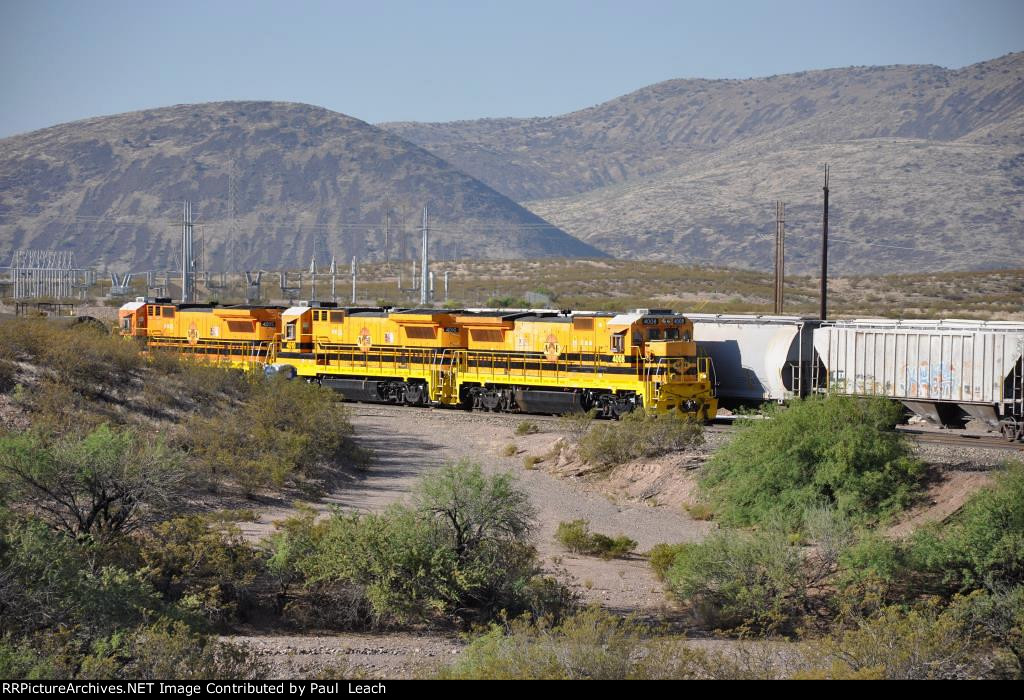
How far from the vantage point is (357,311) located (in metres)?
36.6

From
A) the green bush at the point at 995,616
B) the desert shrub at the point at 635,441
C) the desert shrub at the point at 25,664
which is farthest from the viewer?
the desert shrub at the point at 635,441

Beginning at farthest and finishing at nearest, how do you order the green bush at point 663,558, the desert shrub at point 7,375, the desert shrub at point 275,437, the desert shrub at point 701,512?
the desert shrub at point 7,375 → the desert shrub at point 275,437 → the desert shrub at point 701,512 → the green bush at point 663,558

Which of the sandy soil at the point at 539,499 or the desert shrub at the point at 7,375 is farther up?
the desert shrub at the point at 7,375

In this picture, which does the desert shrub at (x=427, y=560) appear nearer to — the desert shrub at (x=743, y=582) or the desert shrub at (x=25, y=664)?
the desert shrub at (x=743, y=582)

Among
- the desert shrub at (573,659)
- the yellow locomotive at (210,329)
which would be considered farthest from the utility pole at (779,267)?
the desert shrub at (573,659)

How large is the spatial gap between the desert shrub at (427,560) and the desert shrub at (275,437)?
671 centimetres

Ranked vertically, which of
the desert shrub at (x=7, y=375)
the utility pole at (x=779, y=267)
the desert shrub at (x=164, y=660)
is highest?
the utility pole at (x=779, y=267)

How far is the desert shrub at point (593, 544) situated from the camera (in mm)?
18266

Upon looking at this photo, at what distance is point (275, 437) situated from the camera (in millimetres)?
24484

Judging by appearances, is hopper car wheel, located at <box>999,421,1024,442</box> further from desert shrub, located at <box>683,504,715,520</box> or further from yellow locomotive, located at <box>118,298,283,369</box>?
yellow locomotive, located at <box>118,298,283,369</box>

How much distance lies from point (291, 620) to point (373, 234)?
15453 cm

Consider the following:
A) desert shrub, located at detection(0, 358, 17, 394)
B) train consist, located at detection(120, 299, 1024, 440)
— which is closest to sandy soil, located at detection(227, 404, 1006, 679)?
train consist, located at detection(120, 299, 1024, 440)
